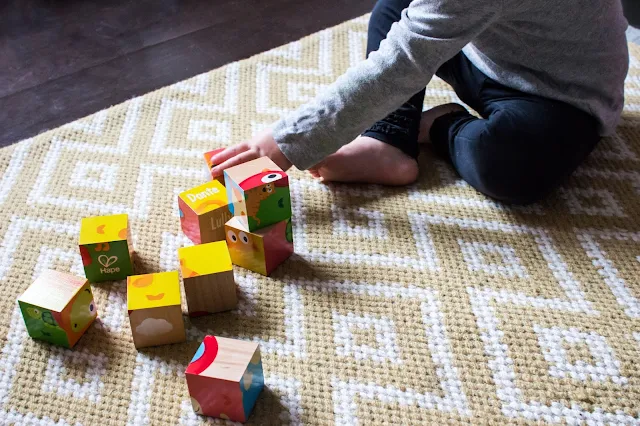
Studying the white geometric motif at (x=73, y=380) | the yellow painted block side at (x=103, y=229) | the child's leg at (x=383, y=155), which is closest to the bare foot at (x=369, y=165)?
the child's leg at (x=383, y=155)

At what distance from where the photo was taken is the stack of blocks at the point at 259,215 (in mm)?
833

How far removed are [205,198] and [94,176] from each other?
0.87ft

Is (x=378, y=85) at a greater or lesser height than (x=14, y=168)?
greater

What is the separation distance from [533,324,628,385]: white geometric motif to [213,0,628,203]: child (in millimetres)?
258

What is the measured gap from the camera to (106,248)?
853 mm

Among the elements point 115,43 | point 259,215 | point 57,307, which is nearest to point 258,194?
point 259,215

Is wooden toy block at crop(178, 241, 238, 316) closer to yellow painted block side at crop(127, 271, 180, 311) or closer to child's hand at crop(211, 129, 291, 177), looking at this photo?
yellow painted block side at crop(127, 271, 180, 311)

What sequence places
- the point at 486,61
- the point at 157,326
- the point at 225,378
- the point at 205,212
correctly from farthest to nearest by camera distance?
the point at 486,61, the point at 205,212, the point at 157,326, the point at 225,378

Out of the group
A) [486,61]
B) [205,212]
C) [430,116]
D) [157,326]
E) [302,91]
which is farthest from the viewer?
[302,91]

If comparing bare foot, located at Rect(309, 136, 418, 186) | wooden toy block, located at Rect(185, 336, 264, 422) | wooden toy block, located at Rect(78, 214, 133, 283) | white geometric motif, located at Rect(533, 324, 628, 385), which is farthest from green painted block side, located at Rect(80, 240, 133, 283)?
white geometric motif, located at Rect(533, 324, 628, 385)

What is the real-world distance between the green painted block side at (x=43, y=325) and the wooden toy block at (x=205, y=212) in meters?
0.23

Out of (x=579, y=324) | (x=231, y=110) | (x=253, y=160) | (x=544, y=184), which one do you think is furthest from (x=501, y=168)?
(x=231, y=110)

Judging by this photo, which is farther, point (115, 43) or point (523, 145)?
point (115, 43)

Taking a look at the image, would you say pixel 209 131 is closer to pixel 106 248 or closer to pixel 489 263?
pixel 106 248
